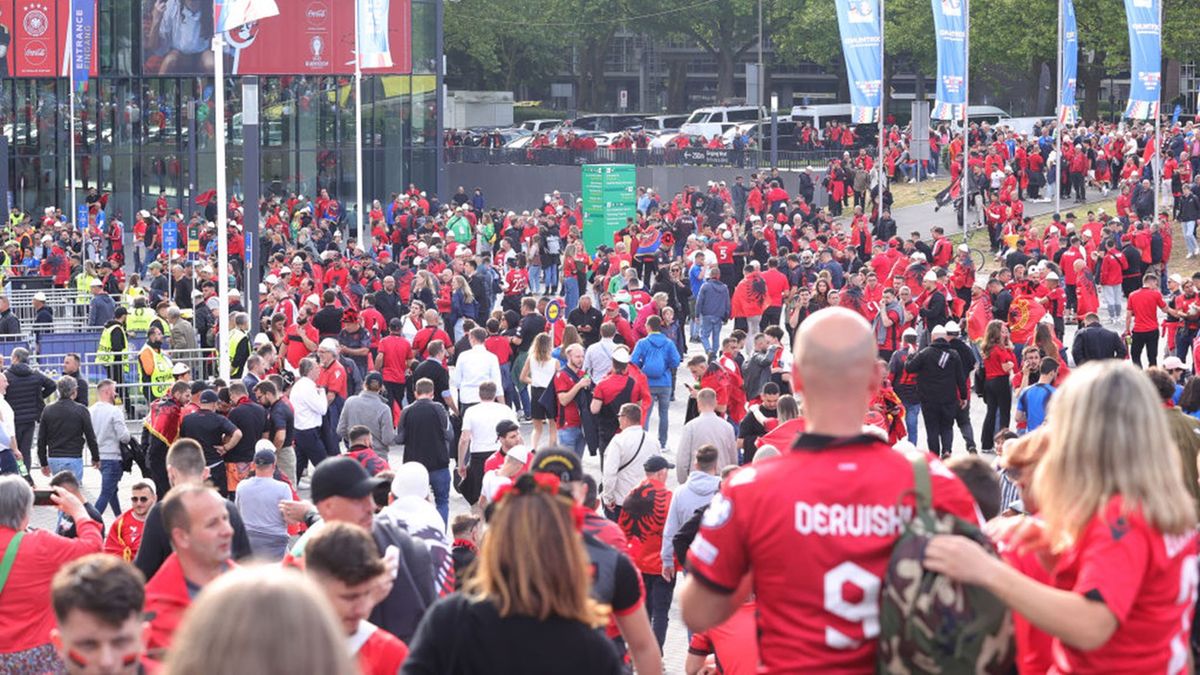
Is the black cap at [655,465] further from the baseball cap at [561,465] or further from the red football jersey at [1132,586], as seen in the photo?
the red football jersey at [1132,586]

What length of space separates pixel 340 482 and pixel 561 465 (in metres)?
0.81

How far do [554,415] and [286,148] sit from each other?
3676 cm

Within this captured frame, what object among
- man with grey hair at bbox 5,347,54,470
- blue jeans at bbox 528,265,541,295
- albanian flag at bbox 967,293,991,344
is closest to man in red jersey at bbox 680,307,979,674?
man with grey hair at bbox 5,347,54,470

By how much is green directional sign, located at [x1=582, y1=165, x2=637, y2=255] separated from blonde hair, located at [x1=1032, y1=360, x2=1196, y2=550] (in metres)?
33.1

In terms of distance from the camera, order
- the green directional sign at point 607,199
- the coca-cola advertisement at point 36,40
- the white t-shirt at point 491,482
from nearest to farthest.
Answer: the white t-shirt at point 491,482
the green directional sign at point 607,199
the coca-cola advertisement at point 36,40

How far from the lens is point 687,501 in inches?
425

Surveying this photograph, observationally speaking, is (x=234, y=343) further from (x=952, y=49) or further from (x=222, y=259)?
(x=952, y=49)

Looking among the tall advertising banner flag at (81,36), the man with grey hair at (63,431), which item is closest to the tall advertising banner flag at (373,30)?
the tall advertising banner flag at (81,36)

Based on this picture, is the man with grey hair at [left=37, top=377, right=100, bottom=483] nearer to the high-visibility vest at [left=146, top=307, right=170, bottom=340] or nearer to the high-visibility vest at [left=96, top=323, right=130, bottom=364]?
the high-visibility vest at [left=146, top=307, right=170, bottom=340]

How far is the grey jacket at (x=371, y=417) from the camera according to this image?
51.2 ft

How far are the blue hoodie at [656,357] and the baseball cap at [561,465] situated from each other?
12329mm

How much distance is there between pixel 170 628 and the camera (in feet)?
19.0

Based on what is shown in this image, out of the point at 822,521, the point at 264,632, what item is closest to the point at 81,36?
the point at 822,521

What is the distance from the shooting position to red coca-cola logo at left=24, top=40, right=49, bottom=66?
45094 millimetres
